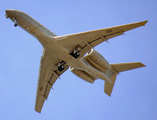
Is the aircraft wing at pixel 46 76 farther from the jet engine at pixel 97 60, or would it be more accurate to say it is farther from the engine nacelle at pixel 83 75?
the jet engine at pixel 97 60

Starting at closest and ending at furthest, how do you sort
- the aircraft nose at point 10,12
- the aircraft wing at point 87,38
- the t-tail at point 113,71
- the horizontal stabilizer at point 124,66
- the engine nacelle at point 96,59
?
the aircraft wing at point 87,38 → the aircraft nose at point 10,12 → the engine nacelle at point 96,59 → the horizontal stabilizer at point 124,66 → the t-tail at point 113,71

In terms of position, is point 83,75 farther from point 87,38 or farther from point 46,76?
point 87,38

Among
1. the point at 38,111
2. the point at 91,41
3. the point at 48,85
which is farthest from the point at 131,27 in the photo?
the point at 38,111

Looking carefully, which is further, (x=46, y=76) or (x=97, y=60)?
(x=46, y=76)

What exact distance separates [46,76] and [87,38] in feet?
33.4

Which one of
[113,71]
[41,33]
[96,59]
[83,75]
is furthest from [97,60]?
[41,33]

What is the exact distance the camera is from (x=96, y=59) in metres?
36.1

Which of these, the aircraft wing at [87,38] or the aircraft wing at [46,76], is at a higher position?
the aircraft wing at [87,38]

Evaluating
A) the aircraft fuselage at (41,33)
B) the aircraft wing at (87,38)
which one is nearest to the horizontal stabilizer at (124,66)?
the aircraft wing at (87,38)

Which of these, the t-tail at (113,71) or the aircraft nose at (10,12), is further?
the t-tail at (113,71)

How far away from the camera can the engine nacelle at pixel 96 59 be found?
35.8m

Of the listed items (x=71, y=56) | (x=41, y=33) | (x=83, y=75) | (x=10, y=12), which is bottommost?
(x=83, y=75)

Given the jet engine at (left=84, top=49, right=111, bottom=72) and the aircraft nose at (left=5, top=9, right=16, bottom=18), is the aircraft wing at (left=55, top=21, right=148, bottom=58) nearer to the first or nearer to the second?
the jet engine at (left=84, top=49, right=111, bottom=72)

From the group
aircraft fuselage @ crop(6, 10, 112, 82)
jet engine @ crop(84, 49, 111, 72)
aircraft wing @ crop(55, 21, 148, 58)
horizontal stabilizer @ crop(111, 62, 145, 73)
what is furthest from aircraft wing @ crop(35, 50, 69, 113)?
horizontal stabilizer @ crop(111, 62, 145, 73)
